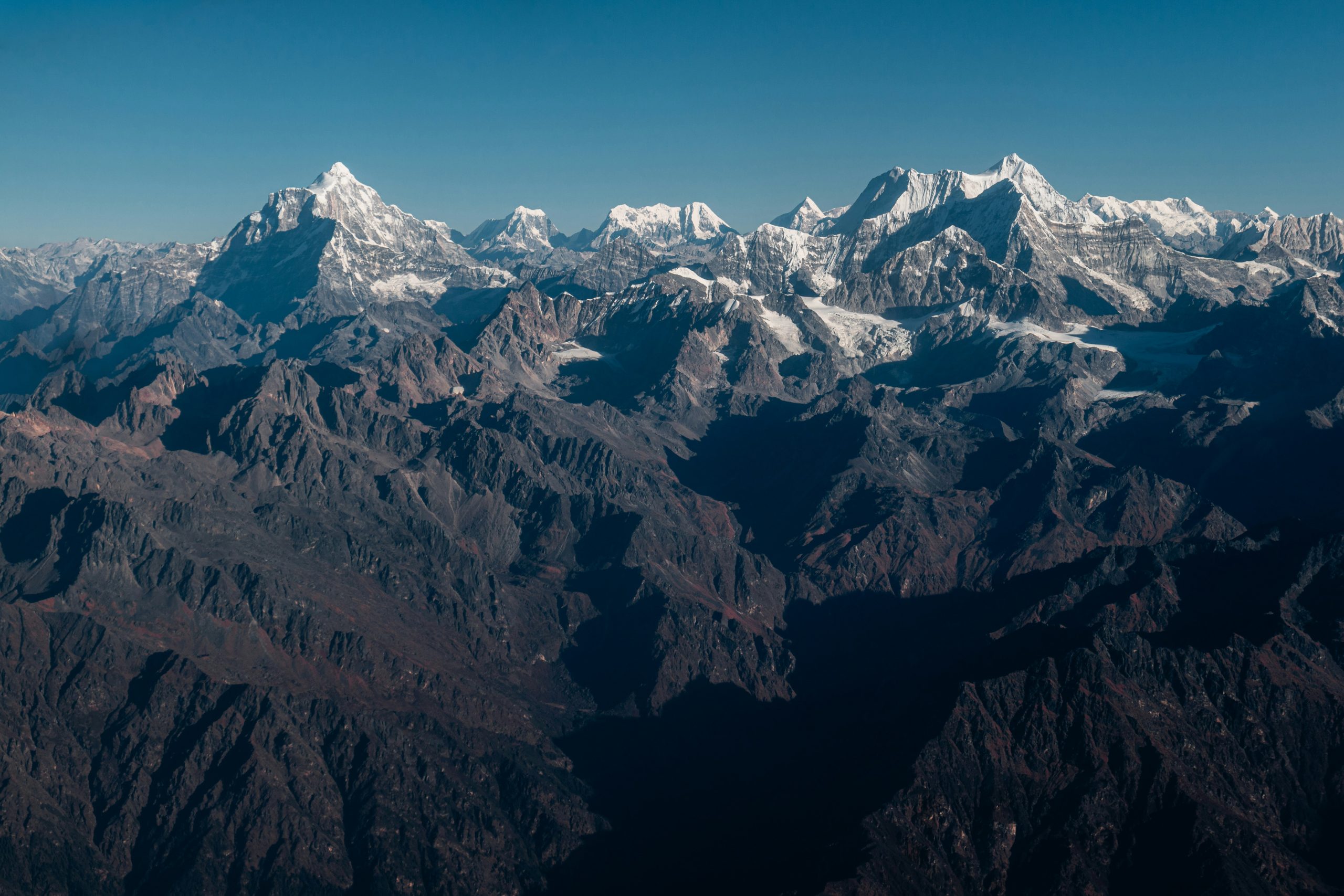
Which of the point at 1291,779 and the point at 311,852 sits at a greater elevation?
the point at 1291,779

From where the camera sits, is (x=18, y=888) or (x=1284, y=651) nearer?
(x=18, y=888)

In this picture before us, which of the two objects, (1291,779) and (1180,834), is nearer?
(1180,834)

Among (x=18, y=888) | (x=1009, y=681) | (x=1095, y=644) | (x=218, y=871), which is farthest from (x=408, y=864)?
(x=1095, y=644)

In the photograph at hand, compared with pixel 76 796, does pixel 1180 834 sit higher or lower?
higher

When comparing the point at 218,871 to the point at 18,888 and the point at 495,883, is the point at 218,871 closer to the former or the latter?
the point at 18,888

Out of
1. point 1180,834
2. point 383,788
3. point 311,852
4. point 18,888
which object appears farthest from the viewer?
point 383,788

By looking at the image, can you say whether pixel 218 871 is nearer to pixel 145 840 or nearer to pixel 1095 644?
pixel 145 840

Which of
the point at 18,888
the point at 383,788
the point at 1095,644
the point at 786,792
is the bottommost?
the point at 18,888

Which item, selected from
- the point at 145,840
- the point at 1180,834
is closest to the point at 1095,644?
the point at 1180,834

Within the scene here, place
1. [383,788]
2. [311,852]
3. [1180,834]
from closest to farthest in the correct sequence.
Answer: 1. [1180,834]
2. [311,852]
3. [383,788]
